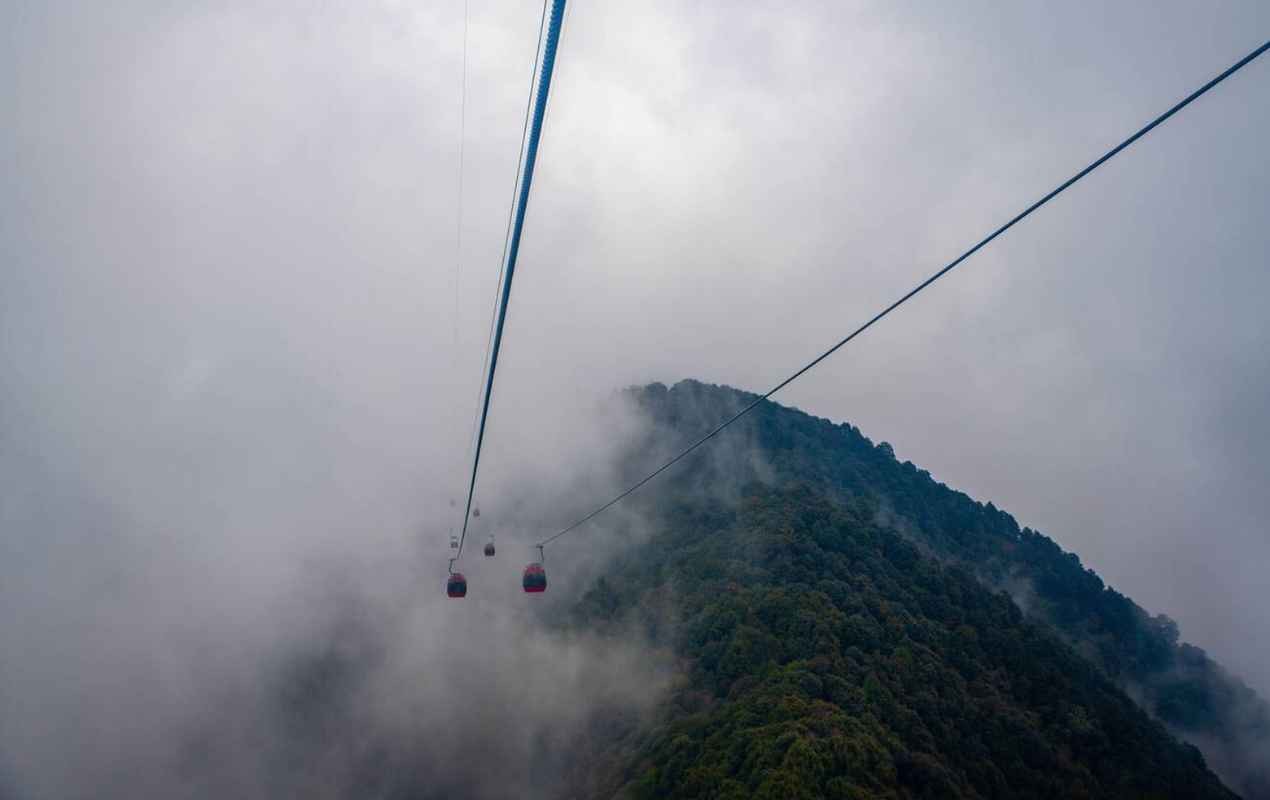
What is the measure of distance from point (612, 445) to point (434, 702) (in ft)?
149

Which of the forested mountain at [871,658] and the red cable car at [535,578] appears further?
the forested mountain at [871,658]

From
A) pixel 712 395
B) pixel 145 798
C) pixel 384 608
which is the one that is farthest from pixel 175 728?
pixel 712 395

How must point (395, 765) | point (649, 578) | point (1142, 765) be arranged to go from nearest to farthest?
point (1142, 765)
point (649, 578)
point (395, 765)

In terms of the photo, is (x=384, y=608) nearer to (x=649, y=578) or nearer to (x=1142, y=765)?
(x=649, y=578)

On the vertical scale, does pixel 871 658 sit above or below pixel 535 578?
below

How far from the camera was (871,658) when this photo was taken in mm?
45531

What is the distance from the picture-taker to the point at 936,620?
5481 centimetres

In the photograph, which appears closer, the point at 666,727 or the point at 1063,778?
the point at 1063,778

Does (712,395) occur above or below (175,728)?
above

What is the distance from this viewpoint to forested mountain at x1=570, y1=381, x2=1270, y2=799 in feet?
123

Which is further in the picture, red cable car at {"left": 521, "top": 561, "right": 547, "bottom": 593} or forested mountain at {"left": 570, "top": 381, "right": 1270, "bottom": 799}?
forested mountain at {"left": 570, "top": 381, "right": 1270, "bottom": 799}

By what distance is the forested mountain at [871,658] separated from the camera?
37.3m

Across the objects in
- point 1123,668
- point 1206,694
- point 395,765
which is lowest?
point 1206,694

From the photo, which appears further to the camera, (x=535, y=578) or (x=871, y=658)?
(x=871, y=658)
